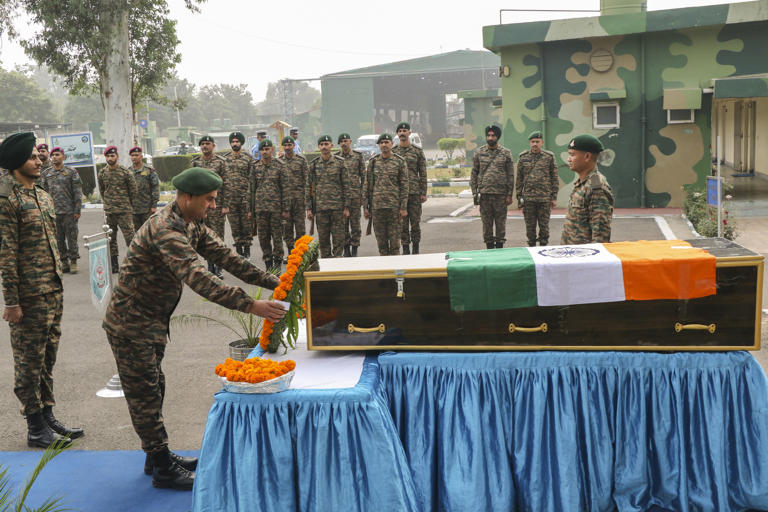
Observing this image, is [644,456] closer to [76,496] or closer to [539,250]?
[539,250]

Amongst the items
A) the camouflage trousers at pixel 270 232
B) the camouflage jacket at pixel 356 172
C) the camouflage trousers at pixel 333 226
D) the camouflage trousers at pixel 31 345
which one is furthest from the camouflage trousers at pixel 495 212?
the camouflage trousers at pixel 31 345

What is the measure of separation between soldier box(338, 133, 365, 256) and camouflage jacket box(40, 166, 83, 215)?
159 inches

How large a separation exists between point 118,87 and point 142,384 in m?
18.6

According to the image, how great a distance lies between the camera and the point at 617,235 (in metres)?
12.5

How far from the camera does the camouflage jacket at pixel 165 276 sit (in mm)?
3525

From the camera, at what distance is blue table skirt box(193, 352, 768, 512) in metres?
3.47

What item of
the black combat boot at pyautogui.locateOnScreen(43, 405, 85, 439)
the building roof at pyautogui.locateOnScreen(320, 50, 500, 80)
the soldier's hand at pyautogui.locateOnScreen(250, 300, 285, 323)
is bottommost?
the black combat boot at pyautogui.locateOnScreen(43, 405, 85, 439)

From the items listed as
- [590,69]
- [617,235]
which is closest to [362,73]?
[590,69]

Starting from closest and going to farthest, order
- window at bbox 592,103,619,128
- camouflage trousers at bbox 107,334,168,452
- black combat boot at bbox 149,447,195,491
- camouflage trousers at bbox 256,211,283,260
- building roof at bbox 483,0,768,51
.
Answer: camouflage trousers at bbox 107,334,168,452 < black combat boot at bbox 149,447,195,491 < camouflage trousers at bbox 256,211,283,260 < building roof at bbox 483,0,768,51 < window at bbox 592,103,619,128

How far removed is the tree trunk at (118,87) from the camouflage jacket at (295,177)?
1142 centimetres

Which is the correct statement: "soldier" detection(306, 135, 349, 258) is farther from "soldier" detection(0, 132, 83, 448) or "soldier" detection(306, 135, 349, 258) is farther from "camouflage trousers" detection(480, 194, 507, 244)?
"soldier" detection(0, 132, 83, 448)

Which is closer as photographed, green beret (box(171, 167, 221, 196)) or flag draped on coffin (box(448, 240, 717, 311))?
flag draped on coffin (box(448, 240, 717, 311))

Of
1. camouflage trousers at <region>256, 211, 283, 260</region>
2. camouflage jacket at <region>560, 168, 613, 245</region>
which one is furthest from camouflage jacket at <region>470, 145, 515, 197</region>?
camouflage jacket at <region>560, 168, 613, 245</region>

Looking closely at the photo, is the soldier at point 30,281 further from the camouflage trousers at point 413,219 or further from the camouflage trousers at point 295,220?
the camouflage trousers at point 413,219
